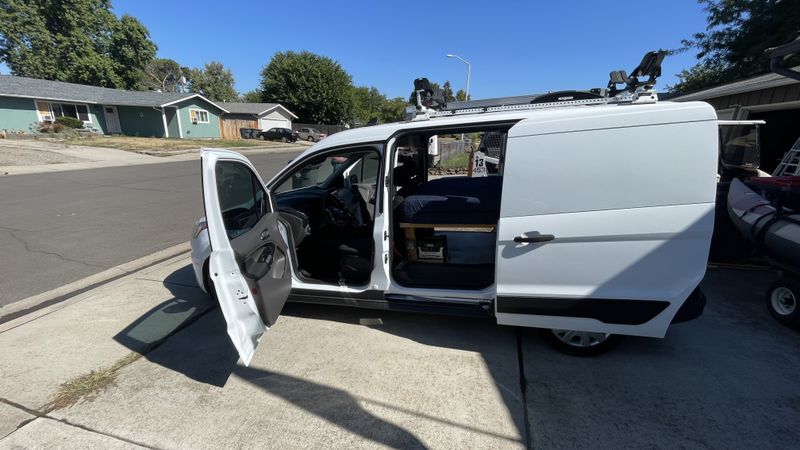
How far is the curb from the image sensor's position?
3.57 m

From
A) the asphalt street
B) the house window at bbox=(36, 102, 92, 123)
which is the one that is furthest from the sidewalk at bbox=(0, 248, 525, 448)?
the house window at bbox=(36, 102, 92, 123)

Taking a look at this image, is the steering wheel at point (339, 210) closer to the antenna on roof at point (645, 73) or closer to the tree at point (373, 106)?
the antenna on roof at point (645, 73)

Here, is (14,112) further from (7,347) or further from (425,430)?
(425,430)

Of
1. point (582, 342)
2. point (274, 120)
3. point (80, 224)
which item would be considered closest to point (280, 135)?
point (274, 120)

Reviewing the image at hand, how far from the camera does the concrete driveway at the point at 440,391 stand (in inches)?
84.4

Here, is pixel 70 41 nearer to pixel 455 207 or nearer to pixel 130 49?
pixel 130 49

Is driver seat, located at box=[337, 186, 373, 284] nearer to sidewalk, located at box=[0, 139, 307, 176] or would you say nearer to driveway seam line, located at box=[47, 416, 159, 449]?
driveway seam line, located at box=[47, 416, 159, 449]

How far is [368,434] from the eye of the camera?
217 cm

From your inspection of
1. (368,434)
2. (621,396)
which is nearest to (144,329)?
(368,434)

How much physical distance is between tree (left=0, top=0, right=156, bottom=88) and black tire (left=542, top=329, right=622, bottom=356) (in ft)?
173

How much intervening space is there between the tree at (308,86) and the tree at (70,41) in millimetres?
15389

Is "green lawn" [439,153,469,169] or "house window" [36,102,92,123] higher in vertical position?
"house window" [36,102,92,123]

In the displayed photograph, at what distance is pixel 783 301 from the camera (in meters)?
3.33

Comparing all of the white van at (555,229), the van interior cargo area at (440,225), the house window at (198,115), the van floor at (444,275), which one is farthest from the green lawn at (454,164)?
the house window at (198,115)
